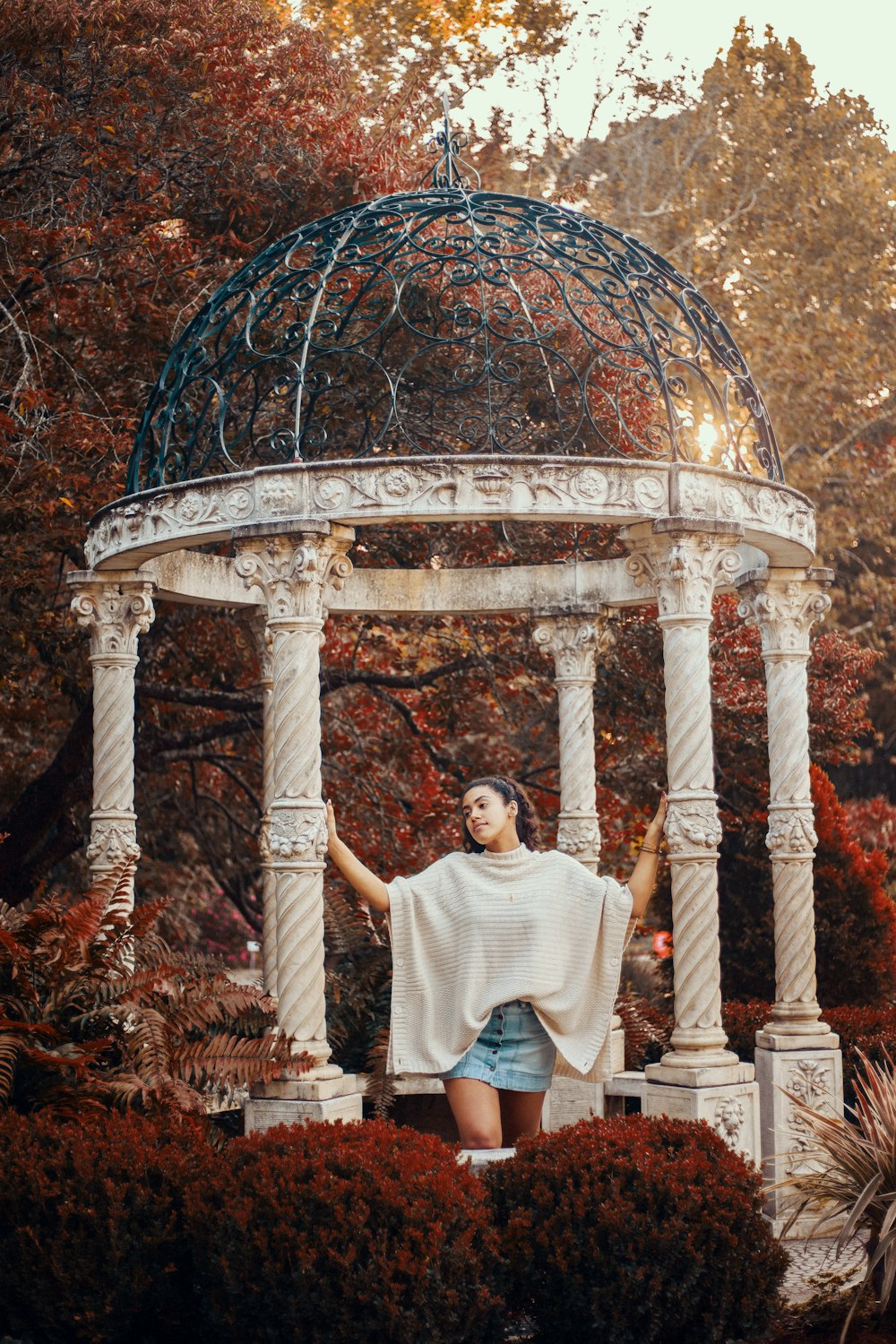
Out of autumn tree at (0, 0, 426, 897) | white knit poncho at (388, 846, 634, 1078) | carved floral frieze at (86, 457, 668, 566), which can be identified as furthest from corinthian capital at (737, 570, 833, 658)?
autumn tree at (0, 0, 426, 897)

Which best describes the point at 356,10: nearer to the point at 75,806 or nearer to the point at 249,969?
the point at 75,806

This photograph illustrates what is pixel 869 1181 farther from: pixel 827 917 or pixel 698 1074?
pixel 827 917

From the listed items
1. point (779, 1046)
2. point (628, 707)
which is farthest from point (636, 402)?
point (779, 1046)

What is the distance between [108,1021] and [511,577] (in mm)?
4946

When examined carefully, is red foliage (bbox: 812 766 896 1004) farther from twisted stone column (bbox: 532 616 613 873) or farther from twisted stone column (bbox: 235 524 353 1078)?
twisted stone column (bbox: 235 524 353 1078)

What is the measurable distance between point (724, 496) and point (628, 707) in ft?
20.7

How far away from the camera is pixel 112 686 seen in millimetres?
9664

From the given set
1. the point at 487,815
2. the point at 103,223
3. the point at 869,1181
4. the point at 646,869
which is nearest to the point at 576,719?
the point at 646,869

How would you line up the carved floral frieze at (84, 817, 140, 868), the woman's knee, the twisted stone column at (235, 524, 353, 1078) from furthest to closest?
the carved floral frieze at (84, 817, 140, 868)
the twisted stone column at (235, 524, 353, 1078)
the woman's knee

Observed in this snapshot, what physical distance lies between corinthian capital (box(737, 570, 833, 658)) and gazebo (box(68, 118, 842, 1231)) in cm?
2

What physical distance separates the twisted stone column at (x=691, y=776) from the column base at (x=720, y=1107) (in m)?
0.13

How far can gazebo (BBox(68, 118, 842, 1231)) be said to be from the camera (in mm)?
7977

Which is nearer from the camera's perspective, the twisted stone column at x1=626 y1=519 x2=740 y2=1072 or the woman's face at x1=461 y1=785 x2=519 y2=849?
the woman's face at x1=461 y1=785 x2=519 y2=849

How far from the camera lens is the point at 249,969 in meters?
27.0
